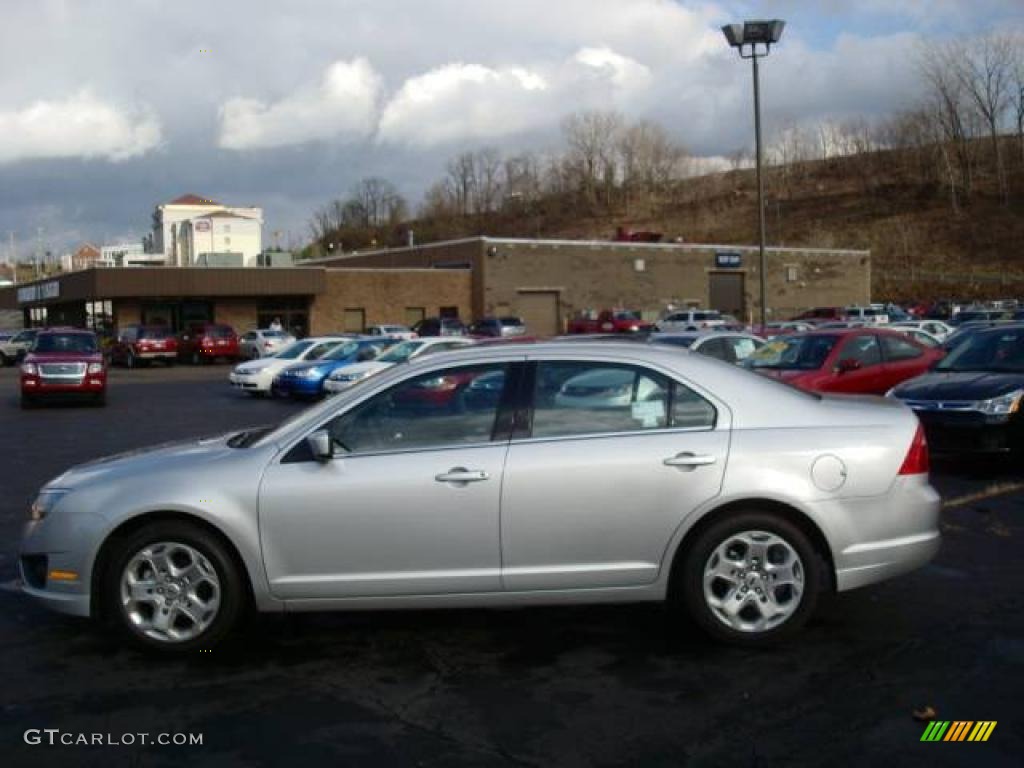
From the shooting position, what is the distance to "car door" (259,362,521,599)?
17.3ft

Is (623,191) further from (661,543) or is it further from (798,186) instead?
(661,543)

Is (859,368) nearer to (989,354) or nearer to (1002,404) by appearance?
(989,354)

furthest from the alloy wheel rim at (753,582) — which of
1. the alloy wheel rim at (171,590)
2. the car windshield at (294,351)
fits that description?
the car windshield at (294,351)

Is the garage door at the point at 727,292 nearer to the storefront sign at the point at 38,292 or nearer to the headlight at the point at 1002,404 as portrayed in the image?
the storefront sign at the point at 38,292

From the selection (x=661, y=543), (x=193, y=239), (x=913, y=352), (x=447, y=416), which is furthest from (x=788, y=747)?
(x=193, y=239)

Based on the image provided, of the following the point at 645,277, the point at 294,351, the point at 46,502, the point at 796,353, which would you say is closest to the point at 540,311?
the point at 645,277

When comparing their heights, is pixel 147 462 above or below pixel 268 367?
below

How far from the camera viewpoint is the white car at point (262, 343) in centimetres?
4169

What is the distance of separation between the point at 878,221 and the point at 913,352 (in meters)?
87.6

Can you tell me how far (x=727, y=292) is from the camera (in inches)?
2475

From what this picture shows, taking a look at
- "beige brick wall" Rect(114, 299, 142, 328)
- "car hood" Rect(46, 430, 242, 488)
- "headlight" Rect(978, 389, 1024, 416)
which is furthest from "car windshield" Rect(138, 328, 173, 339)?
"car hood" Rect(46, 430, 242, 488)

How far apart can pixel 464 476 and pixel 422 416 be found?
1.47ft

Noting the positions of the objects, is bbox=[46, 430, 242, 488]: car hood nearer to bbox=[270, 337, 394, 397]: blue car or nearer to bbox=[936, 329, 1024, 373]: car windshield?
bbox=[936, 329, 1024, 373]: car windshield

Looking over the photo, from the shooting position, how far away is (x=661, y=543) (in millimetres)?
5328
